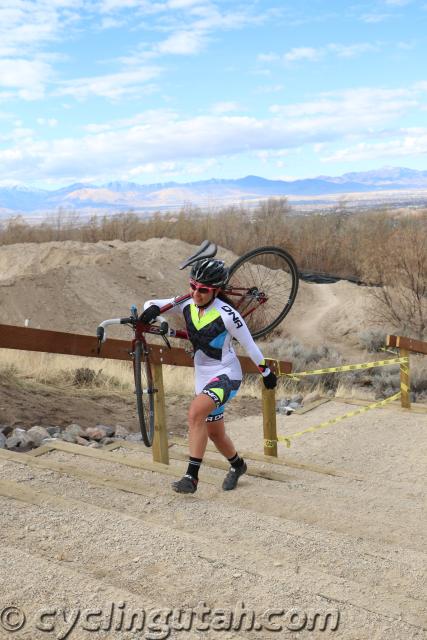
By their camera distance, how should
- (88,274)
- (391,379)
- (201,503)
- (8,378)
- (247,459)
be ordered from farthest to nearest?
(88,274) → (391,379) → (8,378) → (247,459) → (201,503)

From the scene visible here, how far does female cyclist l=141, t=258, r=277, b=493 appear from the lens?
5098 millimetres

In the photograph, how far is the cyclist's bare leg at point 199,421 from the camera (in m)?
5.07

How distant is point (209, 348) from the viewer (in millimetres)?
5203

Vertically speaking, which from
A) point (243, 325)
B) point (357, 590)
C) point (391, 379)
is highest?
point (243, 325)

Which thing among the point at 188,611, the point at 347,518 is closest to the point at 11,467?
the point at 347,518

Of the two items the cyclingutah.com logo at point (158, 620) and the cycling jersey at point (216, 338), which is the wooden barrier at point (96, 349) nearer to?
the cycling jersey at point (216, 338)

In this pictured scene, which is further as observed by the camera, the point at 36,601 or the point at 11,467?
the point at 11,467

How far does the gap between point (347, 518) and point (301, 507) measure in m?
0.40

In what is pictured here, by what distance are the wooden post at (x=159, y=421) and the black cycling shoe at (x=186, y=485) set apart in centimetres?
97

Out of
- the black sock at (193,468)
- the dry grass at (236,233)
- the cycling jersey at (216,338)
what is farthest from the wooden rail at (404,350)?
the dry grass at (236,233)

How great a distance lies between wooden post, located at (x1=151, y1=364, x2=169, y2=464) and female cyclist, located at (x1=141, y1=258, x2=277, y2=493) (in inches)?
27.3

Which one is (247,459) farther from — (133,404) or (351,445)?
(133,404)

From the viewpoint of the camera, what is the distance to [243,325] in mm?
5164

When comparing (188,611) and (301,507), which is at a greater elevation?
(188,611)
